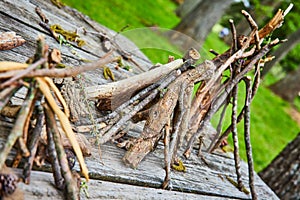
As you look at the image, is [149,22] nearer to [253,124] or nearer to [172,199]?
[253,124]

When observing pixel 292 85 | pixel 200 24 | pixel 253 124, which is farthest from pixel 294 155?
pixel 292 85

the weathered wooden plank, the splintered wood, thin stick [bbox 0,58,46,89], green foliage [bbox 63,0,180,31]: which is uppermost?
green foliage [bbox 63,0,180,31]

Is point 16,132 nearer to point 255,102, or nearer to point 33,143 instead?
point 33,143

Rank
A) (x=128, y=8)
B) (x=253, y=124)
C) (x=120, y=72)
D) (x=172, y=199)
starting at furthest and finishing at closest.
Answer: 1. (x=128, y=8)
2. (x=253, y=124)
3. (x=120, y=72)
4. (x=172, y=199)

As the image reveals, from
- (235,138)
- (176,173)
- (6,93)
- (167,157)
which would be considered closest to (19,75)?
(6,93)

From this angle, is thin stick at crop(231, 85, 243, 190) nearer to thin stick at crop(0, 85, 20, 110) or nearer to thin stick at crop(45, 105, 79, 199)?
thin stick at crop(45, 105, 79, 199)

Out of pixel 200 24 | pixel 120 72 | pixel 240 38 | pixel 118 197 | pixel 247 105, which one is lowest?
pixel 118 197

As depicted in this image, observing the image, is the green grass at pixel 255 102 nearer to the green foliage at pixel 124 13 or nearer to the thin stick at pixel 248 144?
the green foliage at pixel 124 13

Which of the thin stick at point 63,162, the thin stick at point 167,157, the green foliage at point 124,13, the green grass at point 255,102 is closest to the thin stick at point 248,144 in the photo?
the thin stick at point 167,157

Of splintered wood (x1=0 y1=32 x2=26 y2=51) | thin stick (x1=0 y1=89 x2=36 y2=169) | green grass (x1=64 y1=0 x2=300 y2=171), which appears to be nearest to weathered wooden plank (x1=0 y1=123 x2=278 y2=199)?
thin stick (x1=0 y1=89 x2=36 y2=169)
